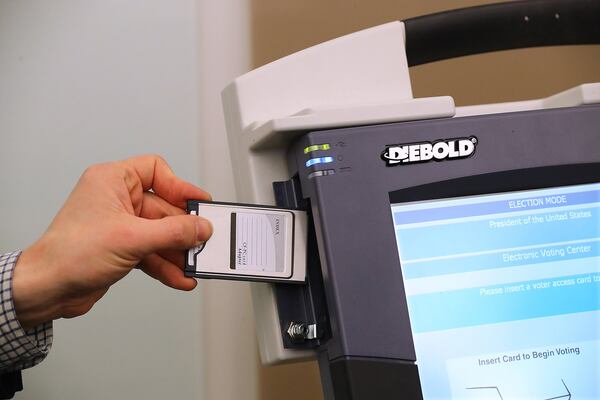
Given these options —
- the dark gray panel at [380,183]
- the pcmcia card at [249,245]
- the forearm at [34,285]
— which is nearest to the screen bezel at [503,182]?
the dark gray panel at [380,183]

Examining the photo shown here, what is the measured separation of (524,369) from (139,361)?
586mm

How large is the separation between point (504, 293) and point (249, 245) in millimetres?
279

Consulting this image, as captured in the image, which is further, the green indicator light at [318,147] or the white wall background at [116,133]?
the white wall background at [116,133]

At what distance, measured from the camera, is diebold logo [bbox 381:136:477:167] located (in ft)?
2.52

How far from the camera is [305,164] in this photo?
77 centimetres

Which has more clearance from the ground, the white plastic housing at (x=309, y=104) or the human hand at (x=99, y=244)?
the white plastic housing at (x=309, y=104)

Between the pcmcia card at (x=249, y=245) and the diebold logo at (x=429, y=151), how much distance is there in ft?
0.40

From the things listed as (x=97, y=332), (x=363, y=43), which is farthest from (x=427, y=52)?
(x=97, y=332)

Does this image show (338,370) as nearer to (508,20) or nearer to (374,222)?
(374,222)

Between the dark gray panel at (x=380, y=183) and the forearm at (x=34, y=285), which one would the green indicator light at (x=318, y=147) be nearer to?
the dark gray panel at (x=380, y=183)

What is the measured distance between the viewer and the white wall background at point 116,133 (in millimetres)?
1075

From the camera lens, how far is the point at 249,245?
2.55ft

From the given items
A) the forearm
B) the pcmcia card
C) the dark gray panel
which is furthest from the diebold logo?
the forearm

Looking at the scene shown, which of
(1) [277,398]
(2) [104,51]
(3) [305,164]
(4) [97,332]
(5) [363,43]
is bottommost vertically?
(1) [277,398]
